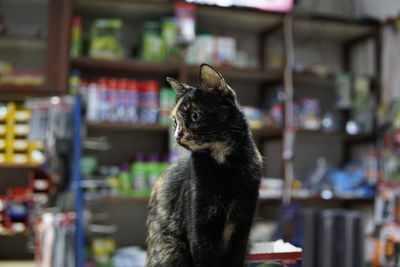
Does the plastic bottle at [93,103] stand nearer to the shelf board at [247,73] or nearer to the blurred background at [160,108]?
the blurred background at [160,108]

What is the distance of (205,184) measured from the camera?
821mm

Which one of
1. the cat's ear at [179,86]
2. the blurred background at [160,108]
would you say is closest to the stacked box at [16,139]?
the blurred background at [160,108]

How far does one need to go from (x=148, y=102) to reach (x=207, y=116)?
2.30 m

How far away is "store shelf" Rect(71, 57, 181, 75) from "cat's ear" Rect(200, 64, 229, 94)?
230 centimetres

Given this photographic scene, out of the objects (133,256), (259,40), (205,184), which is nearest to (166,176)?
(205,184)

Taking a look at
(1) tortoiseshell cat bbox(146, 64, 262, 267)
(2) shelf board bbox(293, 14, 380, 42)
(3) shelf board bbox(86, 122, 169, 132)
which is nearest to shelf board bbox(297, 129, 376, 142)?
(2) shelf board bbox(293, 14, 380, 42)

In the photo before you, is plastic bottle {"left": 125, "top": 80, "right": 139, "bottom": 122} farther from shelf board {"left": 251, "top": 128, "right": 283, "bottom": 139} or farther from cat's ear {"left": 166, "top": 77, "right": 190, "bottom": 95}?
cat's ear {"left": 166, "top": 77, "right": 190, "bottom": 95}

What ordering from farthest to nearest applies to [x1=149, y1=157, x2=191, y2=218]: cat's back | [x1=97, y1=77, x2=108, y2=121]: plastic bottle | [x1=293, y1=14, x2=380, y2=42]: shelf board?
[x1=293, y1=14, x2=380, y2=42]: shelf board
[x1=97, y1=77, x2=108, y2=121]: plastic bottle
[x1=149, y1=157, x2=191, y2=218]: cat's back

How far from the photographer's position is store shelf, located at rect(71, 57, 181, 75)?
9.87 feet

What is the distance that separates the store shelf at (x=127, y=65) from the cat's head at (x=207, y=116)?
229 cm

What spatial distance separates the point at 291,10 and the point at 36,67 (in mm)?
1877

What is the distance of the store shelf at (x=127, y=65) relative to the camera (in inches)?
118

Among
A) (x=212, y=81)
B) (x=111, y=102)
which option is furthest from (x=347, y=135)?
(x=212, y=81)

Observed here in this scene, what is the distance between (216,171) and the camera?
2.69 ft
